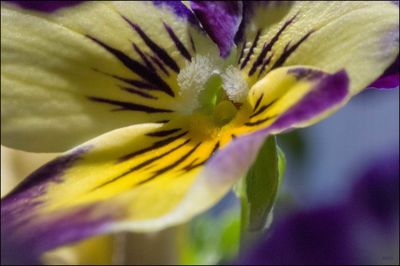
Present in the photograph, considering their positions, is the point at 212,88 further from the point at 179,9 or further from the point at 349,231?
the point at 349,231

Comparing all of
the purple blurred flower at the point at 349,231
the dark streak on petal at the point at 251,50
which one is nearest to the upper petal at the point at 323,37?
the dark streak on petal at the point at 251,50

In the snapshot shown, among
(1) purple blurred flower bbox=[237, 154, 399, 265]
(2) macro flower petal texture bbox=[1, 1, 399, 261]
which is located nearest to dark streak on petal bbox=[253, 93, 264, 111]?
(2) macro flower petal texture bbox=[1, 1, 399, 261]

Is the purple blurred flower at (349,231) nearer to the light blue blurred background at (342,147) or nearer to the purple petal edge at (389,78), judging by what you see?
the light blue blurred background at (342,147)

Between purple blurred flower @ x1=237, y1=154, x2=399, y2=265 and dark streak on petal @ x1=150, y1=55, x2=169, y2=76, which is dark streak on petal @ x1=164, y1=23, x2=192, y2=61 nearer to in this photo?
dark streak on petal @ x1=150, y1=55, x2=169, y2=76

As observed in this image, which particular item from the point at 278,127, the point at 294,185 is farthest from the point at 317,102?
the point at 294,185
